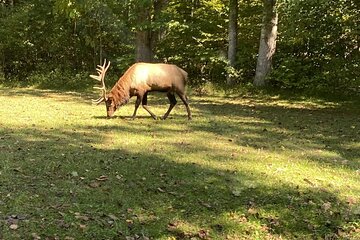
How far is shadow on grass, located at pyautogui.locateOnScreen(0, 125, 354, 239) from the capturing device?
613 cm

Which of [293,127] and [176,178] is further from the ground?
[293,127]

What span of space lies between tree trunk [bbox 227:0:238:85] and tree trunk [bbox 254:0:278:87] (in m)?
1.45

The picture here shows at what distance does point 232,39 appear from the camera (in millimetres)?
23125

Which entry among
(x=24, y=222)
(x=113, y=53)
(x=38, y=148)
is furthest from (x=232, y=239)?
(x=113, y=53)

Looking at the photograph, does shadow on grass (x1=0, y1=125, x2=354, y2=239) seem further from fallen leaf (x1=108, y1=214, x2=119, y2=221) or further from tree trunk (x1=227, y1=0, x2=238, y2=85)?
tree trunk (x1=227, y1=0, x2=238, y2=85)

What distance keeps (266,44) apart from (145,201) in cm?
1579

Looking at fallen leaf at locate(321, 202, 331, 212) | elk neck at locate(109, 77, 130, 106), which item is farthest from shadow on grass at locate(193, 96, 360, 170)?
fallen leaf at locate(321, 202, 331, 212)

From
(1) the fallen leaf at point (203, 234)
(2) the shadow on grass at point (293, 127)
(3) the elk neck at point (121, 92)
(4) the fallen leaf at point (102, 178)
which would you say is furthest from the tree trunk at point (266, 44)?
(1) the fallen leaf at point (203, 234)

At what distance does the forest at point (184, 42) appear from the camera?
1989cm

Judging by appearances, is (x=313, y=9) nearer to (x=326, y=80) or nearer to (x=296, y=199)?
(x=326, y=80)

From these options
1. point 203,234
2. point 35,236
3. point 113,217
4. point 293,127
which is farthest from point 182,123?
point 35,236

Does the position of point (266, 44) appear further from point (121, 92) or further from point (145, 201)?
point (145, 201)

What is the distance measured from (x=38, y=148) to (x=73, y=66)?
18966 mm

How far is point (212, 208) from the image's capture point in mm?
6859
